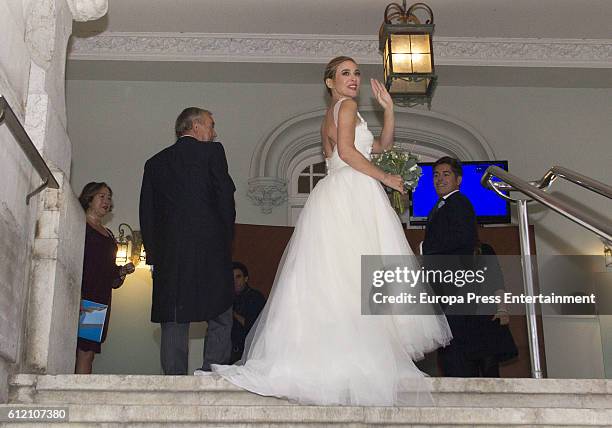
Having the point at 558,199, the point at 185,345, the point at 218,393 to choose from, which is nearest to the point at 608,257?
the point at 558,199

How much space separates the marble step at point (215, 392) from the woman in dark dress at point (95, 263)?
76.1 inches

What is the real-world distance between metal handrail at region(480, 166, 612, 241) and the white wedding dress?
885mm

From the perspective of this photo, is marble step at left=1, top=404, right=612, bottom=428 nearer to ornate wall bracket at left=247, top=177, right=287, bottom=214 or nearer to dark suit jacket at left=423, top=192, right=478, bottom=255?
dark suit jacket at left=423, top=192, right=478, bottom=255

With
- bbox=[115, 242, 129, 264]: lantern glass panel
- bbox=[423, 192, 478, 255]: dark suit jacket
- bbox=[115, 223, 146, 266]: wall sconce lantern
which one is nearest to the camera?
bbox=[423, 192, 478, 255]: dark suit jacket

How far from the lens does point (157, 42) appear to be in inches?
415

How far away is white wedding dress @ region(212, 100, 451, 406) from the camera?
4746 mm

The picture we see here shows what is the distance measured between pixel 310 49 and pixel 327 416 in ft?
22.9

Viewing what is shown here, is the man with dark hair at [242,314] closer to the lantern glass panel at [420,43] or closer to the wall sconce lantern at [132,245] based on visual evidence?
the wall sconce lantern at [132,245]

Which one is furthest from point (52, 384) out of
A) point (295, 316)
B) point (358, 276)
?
point (358, 276)

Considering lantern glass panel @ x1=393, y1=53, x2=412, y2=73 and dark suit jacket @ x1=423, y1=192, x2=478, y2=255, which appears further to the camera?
lantern glass panel @ x1=393, y1=53, x2=412, y2=73

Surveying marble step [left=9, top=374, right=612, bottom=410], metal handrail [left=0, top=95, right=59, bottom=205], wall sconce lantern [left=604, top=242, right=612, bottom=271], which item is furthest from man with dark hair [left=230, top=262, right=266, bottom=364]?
wall sconce lantern [left=604, top=242, right=612, bottom=271]

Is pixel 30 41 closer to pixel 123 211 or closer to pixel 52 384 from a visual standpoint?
pixel 52 384

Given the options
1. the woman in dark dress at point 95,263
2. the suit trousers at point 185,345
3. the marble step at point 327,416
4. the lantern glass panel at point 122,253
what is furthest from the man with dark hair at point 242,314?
the marble step at point 327,416

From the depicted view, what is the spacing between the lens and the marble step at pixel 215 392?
472 cm
